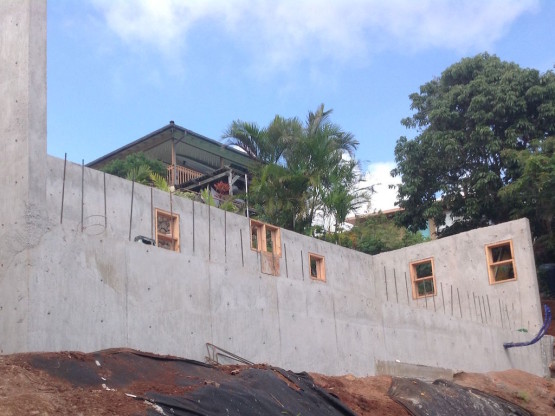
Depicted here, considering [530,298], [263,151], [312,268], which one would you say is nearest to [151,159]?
[263,151]

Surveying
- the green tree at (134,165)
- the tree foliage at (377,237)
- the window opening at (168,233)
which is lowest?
the window opening at (168,233)

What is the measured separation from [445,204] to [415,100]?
4.92 m

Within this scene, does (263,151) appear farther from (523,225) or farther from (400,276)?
(523,225)

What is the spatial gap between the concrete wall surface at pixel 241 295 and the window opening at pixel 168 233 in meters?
0.20

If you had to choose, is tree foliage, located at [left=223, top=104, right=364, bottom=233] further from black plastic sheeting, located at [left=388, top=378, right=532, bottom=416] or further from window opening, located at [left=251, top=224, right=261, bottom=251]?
black plastic sheeting, located at [left=388, top=378, right=532, bottom=416]

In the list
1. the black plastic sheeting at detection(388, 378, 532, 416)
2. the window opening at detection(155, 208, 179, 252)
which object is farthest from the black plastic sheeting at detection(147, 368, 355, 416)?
the window opening at detection(155, 208, 179, 252)

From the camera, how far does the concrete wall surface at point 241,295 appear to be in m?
11.4

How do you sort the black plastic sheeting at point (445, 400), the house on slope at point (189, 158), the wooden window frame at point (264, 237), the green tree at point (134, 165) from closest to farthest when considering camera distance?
1. the black plastic sheeting at point (445, 400)
2. the wooden window frame at point (264, 237)
3. the green tree at point (134, 165)
4. the house on slope at point (189, 158)

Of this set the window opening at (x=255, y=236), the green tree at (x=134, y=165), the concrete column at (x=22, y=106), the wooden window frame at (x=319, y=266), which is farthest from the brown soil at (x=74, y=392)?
the green tree at (x=134, y=165)

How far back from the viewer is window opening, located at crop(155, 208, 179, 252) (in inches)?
707

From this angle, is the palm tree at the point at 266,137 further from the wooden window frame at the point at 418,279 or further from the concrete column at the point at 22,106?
the concrete column at the point at 22,106

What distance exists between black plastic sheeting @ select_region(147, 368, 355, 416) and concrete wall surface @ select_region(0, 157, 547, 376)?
169 centimetres

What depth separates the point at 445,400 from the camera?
16.2m

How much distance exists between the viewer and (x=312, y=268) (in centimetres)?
2331
